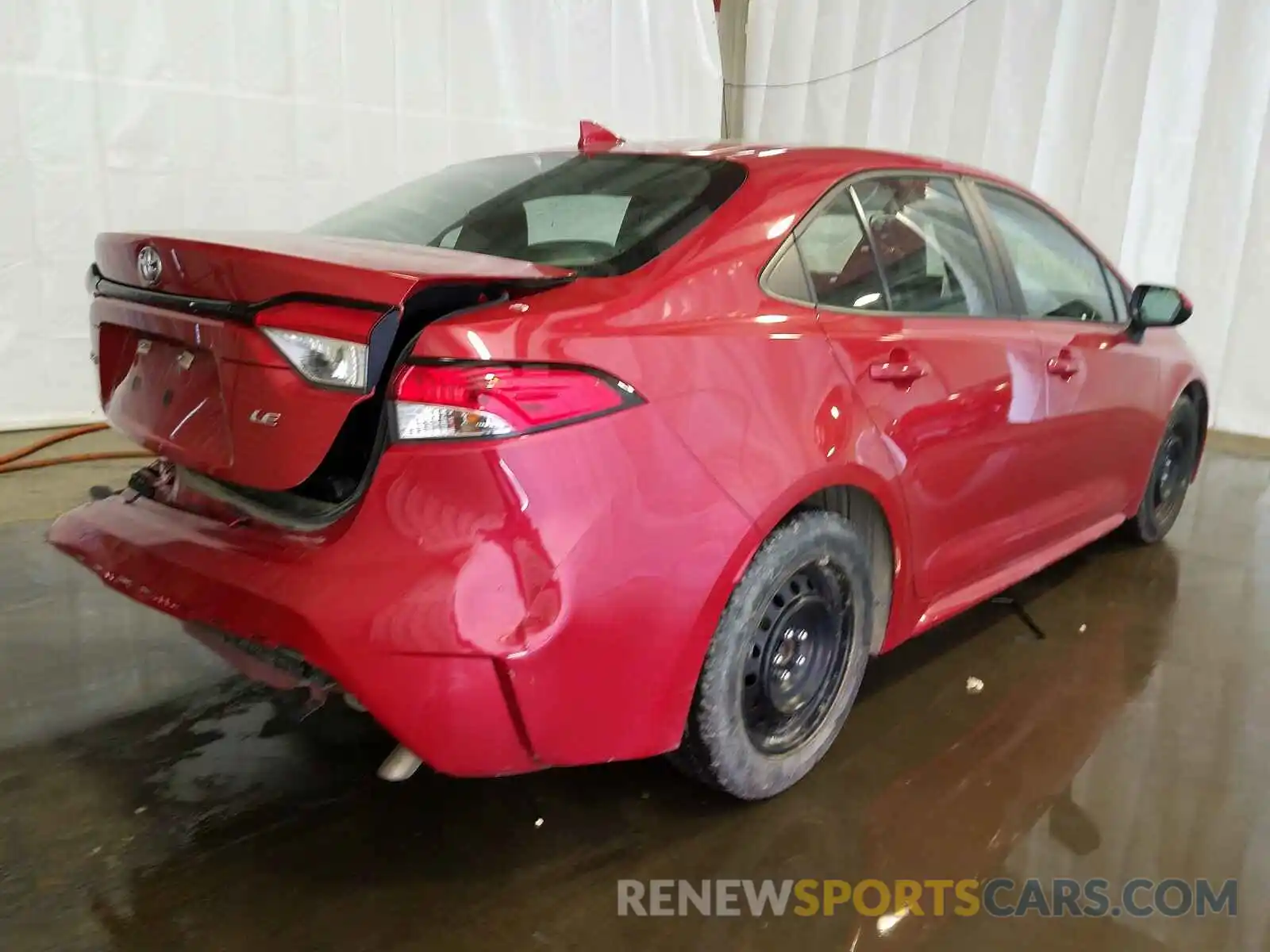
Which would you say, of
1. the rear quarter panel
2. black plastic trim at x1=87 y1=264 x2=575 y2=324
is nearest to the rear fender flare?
the rear quarter panel

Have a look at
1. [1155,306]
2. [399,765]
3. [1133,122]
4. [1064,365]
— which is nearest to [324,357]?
[399,765]

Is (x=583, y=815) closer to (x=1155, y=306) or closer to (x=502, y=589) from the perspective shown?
(x=502, y=589)

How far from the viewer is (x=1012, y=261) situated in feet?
8.42

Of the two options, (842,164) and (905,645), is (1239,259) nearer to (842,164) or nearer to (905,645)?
(905,645)

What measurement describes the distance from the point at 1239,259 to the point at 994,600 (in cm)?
340

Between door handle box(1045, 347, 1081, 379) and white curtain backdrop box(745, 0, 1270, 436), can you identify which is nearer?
door handle box(1045, 347, 1081, 379)

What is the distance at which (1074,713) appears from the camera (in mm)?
2412

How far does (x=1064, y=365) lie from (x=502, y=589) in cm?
185

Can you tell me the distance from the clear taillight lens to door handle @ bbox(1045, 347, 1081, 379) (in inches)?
73.1

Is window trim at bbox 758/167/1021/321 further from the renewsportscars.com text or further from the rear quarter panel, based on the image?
the renewsportscars.com text

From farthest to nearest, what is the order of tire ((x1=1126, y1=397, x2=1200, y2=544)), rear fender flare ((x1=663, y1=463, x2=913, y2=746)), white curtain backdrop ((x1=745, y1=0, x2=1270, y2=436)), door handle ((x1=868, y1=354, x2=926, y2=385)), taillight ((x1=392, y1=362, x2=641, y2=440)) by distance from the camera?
white curtain backdrop ((x1=745, y1=0, x2=1270, y2=436)), tire ((x1=1126, y1=397, x2=1200, y2=544)), door handle ((x1=868, y1=354, x2=926, y2=385)), rear fender flare ((x1=663, y1=463, x2=913, y2=746)), taillight ((x1=392, y1=362, x2=641, y2=440))

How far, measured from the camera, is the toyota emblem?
172cm

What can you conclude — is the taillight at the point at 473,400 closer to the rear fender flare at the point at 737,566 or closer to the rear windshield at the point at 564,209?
the rear windshield at the point at 564,209

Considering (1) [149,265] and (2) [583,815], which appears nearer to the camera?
(1) [149,265]
